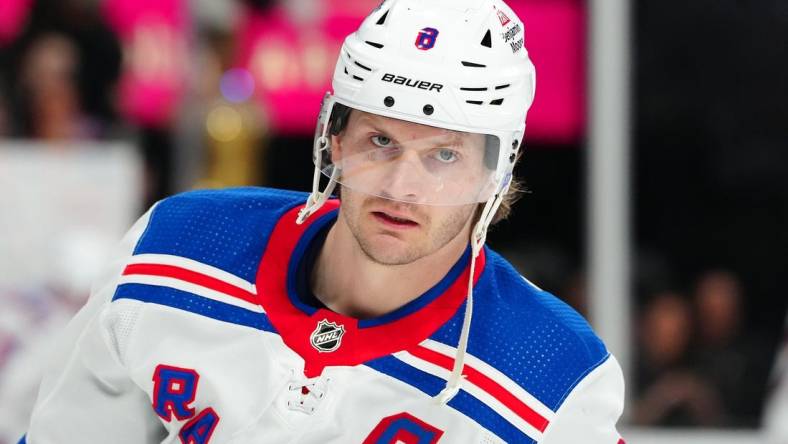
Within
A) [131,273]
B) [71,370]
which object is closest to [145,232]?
[131,273]

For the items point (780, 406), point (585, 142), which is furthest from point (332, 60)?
point (780, 406)

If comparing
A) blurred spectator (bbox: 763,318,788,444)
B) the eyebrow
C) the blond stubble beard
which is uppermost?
the eyebrow

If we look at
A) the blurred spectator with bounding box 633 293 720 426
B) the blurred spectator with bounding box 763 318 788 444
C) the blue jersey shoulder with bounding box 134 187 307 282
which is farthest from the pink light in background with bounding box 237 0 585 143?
the blue jersey shoulder with bounding box 134 187 307 282

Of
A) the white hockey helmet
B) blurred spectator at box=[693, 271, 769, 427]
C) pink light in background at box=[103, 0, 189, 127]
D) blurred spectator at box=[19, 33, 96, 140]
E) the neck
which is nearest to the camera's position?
the white hockey helmet

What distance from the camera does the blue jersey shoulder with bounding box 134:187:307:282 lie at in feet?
7.46

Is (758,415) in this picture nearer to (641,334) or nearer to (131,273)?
(641,334)

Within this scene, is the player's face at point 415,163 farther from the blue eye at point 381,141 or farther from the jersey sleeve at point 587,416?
the jersey sleeve at point 587,416

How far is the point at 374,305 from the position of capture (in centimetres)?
225

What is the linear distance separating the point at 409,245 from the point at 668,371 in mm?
2914

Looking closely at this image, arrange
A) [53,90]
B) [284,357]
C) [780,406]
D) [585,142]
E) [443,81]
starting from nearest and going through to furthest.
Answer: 1. [443,81]
2. [284,357]
3. [780,406]
4. [53,90]
5. [585,142]

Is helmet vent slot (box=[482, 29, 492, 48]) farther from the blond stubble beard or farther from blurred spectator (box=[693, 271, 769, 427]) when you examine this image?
blurred spectator (box=[693, 271, 769, 427])

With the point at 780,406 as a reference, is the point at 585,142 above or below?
above

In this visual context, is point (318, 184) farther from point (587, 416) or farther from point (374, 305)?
point (587, 416)

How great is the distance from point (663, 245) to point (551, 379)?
2853 millimetres
